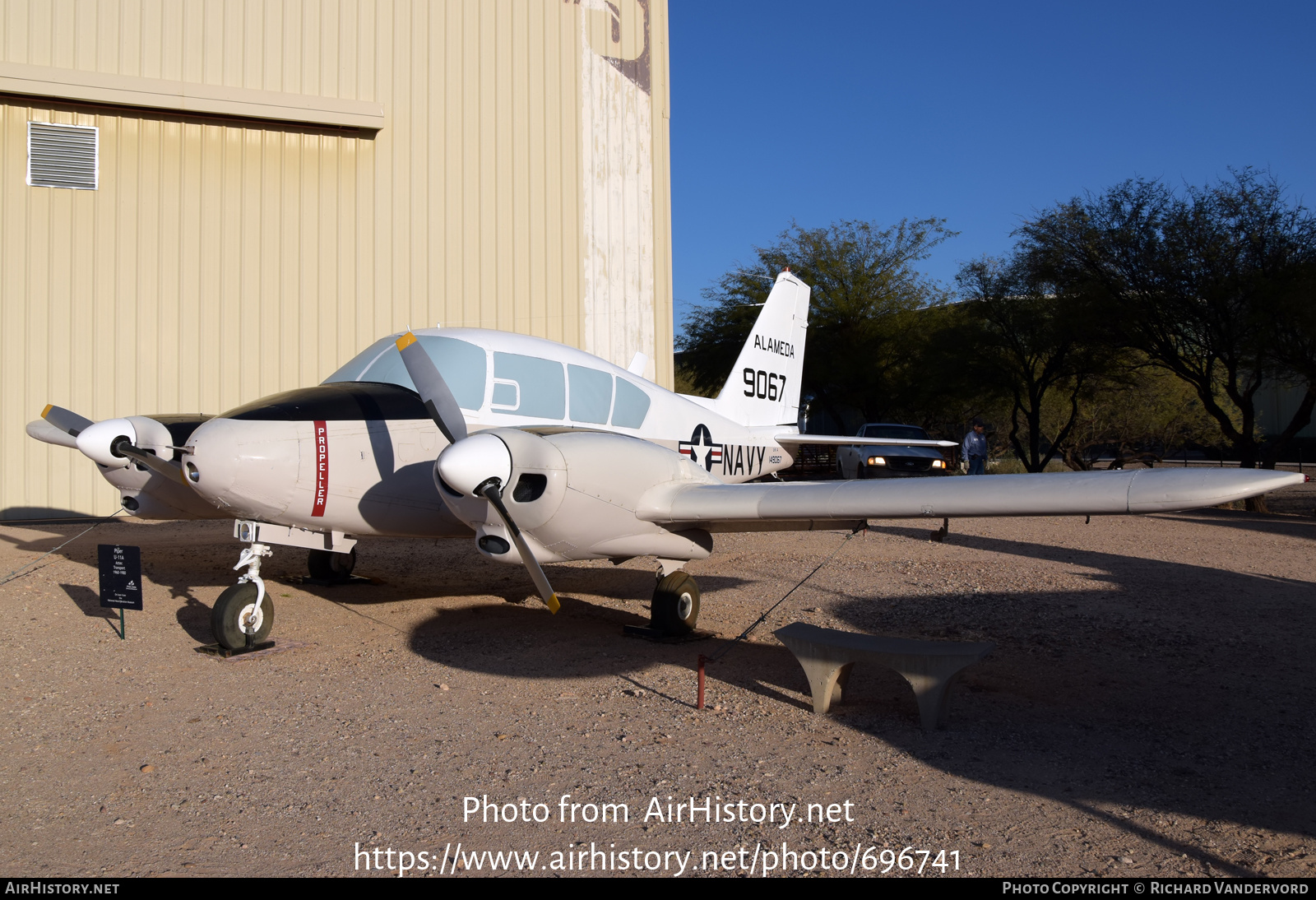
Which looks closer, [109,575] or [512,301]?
[109,575]

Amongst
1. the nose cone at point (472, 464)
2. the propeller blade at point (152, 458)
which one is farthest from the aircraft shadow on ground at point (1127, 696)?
the propeller blade at point (152, 458)

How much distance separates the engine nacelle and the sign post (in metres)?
2.74

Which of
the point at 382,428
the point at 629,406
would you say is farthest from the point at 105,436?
the point at 629,406

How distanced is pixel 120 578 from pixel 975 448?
52.9ft

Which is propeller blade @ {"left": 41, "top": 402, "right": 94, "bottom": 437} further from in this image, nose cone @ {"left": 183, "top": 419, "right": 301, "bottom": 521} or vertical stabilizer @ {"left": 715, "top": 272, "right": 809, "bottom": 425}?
vertical stabilizer @ {"left": 715, "top": 272, "right": 809, "bottom": 425}

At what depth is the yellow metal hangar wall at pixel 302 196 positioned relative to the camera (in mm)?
14023

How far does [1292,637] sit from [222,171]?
53.6 ft

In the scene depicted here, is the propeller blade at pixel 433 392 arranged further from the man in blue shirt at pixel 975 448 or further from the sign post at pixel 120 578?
the man in blue shirt at pixel 975 448

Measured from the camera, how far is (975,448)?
18.5 m

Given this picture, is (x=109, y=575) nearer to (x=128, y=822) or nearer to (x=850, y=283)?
(x=128, y=822)

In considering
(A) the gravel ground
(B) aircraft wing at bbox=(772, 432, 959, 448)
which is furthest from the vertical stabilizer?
(A) the gravel ground

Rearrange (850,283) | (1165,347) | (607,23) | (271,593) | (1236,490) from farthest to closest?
(850,283) < (1165,347) < (607,23) < (271,593) < (1236,490)

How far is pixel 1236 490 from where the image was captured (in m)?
4.41

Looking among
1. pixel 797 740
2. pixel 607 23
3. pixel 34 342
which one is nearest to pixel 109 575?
pixel 797 740
